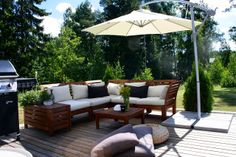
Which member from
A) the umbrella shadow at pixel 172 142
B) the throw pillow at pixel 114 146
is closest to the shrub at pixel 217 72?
the umbrella shadow at pixel 172 142

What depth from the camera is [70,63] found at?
18.5m

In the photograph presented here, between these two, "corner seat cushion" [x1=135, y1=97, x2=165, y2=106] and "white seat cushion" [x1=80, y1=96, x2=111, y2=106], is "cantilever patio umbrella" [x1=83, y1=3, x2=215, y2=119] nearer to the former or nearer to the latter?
"corner seat cushion" [x1=135, y1=97, x2=165, y2=106]

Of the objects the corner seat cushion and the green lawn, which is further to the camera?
the green lawn

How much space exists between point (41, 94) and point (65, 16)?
2229cm

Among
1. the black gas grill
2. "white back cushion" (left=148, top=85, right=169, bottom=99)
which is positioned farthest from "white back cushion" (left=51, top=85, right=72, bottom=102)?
"white back cushion" (left=148, top=85, right=169, bottom=99)

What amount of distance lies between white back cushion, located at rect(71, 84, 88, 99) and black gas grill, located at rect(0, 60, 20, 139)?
197cm

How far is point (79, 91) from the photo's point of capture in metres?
6.65

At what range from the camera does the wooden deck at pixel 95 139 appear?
395 centimetres

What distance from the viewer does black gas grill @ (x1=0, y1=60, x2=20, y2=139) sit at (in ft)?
15.0

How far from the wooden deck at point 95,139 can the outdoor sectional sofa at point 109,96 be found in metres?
0.72

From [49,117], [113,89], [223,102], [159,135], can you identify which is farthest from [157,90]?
[223,102]

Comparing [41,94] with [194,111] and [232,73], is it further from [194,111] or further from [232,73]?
[232,73]

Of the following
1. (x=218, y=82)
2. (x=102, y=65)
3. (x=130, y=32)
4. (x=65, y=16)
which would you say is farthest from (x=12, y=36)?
(x=218, y=82)

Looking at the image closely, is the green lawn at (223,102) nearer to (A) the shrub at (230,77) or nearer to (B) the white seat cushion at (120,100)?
(B) the white seat cushion at (120,100)
